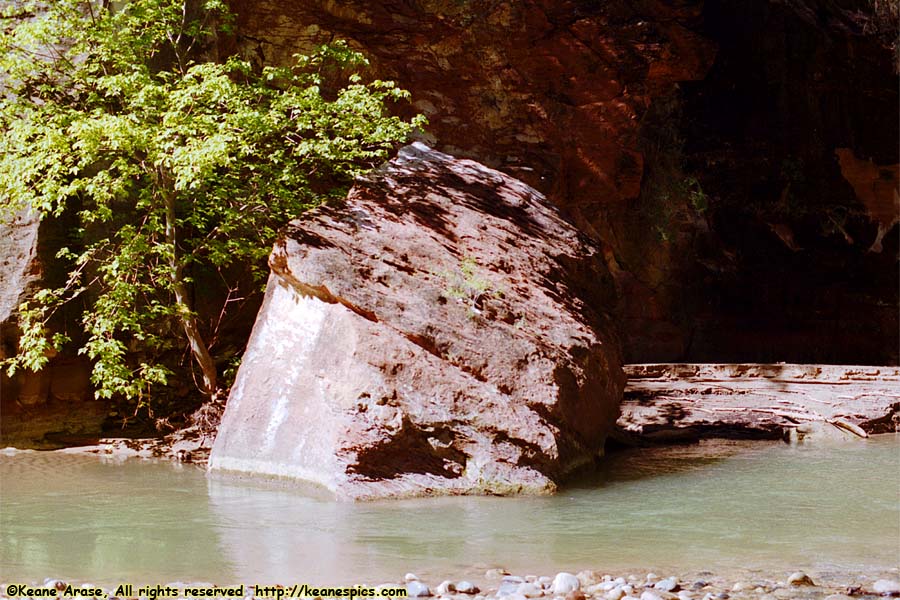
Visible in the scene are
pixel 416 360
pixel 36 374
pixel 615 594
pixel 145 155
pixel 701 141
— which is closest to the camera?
pixel 615 594

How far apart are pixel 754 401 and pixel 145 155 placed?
260 inches

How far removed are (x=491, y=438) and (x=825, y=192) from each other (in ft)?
41.7

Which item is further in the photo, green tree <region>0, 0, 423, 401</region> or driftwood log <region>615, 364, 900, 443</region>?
driftwood log <region>615, 364, 900, 443</region>

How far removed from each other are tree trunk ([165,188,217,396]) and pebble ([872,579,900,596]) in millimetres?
6347

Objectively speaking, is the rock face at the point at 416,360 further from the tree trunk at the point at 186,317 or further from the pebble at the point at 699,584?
the pebble at the point at 699,584

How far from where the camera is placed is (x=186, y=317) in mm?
8711

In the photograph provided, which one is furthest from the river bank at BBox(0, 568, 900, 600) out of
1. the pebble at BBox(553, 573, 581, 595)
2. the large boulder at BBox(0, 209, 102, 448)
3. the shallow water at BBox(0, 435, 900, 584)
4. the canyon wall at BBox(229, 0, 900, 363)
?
the canyon wall at BBox(229, 0, 900, 363)

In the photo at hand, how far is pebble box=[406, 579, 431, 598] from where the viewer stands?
149 inches

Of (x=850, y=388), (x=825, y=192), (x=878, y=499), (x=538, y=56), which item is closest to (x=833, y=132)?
(x=825, y=192)

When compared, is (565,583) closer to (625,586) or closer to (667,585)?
(625,586)

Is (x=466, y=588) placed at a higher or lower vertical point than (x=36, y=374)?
lower

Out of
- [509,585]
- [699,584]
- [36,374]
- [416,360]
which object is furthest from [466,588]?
[36,374]

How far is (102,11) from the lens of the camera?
842cm

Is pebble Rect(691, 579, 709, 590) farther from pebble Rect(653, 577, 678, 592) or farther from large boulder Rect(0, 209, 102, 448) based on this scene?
large boulder Rect(0, 209, 102, 448)
